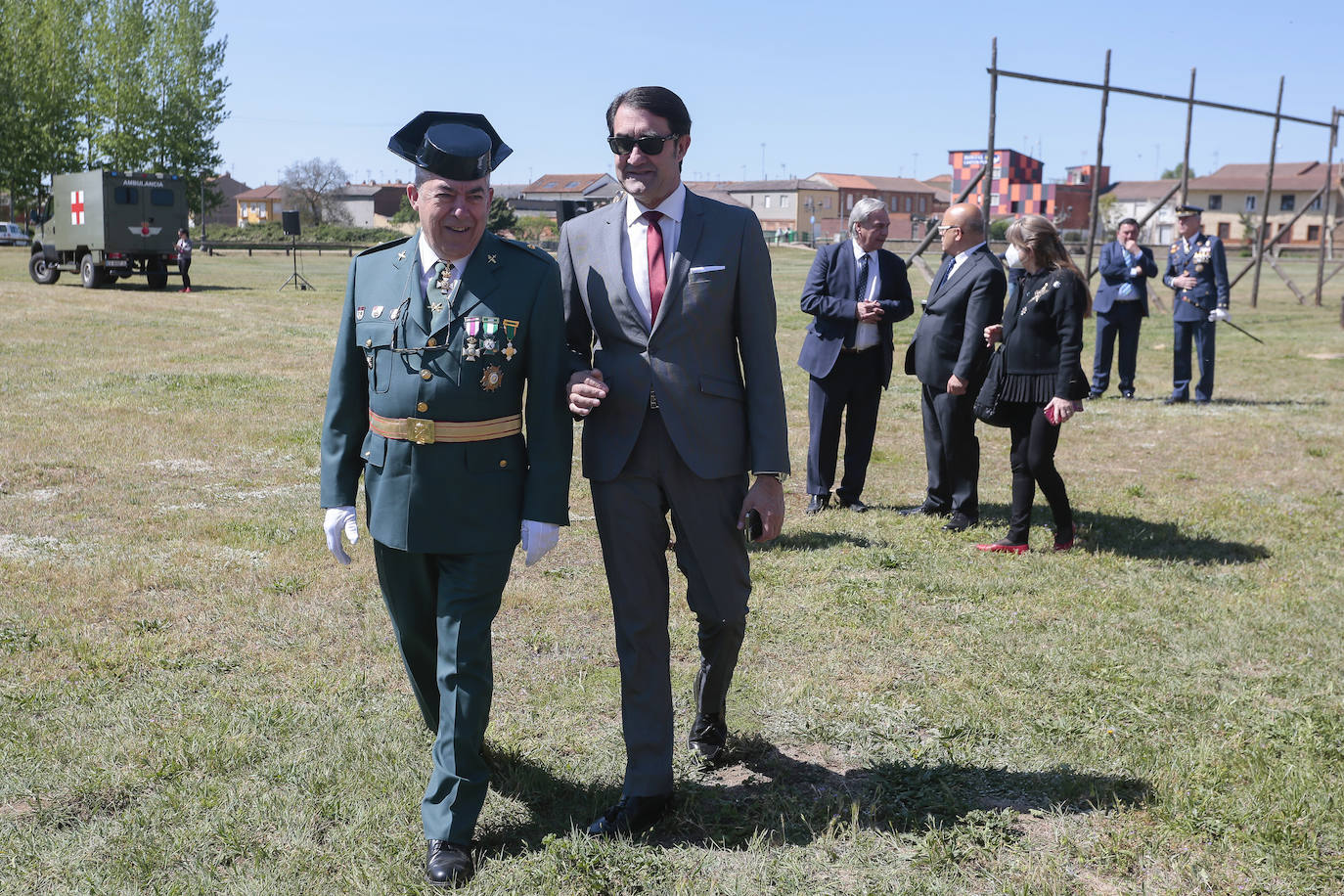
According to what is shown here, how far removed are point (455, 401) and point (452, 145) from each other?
2.43ft

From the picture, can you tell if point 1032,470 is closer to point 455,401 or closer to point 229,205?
point 455,401

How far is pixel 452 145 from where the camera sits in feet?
10.6

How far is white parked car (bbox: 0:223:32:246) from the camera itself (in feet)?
173

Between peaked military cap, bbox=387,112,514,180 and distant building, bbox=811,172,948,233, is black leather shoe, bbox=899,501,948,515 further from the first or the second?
distant building, bbox=811,172,948,233

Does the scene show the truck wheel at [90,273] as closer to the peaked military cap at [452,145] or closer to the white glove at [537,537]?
the peaked military cap at [452,145]

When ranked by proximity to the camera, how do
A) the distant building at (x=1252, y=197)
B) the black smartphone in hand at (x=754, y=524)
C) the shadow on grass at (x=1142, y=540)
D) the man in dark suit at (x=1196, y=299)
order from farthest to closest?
the distant building at (x=1252, y=197)
the man in dark suit at (x=1196, y=299)
the shadow on grass at (x=1142, y=540)
the black smartphone in hand at (x=754, y=524)

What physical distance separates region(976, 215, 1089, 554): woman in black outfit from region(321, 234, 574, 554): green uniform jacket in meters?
4.11

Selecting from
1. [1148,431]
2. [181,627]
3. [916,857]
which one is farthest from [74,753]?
[1148,431]

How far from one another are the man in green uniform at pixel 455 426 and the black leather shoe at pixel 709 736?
95 cm

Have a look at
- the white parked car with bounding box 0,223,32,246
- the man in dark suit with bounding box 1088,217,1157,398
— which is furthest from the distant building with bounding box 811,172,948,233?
the man in dark suit with bounding box 1088,217,1157,398

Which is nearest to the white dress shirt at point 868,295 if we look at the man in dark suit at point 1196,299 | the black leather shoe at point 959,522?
the black leather shoe at point 959,522

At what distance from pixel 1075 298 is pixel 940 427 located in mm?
1336

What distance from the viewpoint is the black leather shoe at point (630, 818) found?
11.5ft

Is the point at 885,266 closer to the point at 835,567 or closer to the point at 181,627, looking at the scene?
the point at 835,567
